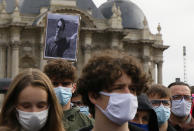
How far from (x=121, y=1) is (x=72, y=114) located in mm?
45390

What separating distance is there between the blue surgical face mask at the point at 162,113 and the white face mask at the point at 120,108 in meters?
2.58

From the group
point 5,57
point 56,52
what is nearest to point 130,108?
point 56,52

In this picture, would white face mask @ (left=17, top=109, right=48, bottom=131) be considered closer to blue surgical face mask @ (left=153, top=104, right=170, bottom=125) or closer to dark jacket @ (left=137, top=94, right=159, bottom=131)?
dark jacket @ (left=137, top=94, right=159, bottom=131)

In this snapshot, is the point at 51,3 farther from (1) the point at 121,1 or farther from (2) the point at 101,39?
(1) the point at 121,1

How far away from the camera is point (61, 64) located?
6629mm

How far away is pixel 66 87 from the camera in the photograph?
21.6 feet

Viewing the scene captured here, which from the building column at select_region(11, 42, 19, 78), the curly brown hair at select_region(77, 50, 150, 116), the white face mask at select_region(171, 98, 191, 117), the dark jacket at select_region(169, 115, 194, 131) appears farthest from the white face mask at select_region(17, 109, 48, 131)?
the building column at select_region(11, 42, 19, 78)

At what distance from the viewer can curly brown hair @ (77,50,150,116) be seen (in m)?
4.19

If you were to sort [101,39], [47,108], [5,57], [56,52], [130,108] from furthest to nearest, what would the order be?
[101,39]
[5,57]
[56,52]
[47,108]
[130,108]

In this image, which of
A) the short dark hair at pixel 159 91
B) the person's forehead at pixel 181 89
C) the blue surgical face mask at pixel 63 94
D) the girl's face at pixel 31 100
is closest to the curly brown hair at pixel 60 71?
the blue surgical face mask at pixel 63 94

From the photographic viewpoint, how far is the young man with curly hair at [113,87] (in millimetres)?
→ 4109

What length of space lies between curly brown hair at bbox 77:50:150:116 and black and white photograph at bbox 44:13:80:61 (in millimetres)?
6232

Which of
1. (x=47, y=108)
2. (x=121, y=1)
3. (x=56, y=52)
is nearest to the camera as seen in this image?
(x=47, y=108)

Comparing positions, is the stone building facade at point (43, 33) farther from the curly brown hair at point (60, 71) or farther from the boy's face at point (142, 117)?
the boy's face at point (142, 117)
